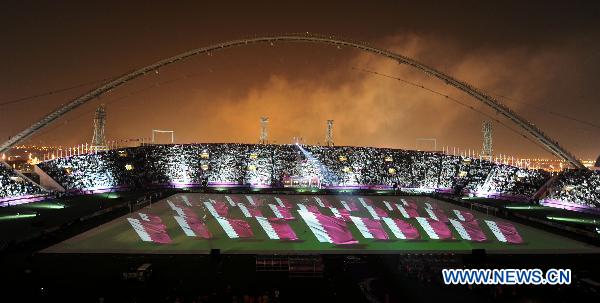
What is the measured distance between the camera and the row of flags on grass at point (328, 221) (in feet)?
74.6

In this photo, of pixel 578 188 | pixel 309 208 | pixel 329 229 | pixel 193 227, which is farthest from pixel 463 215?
pixel 193 227

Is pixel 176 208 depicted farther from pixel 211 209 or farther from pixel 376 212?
pixel 376 212

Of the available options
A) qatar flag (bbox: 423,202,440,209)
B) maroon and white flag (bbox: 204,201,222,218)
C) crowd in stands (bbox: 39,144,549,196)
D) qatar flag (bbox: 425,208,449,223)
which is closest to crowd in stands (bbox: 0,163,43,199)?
crowd in stands (bbox: 39,144,549,196)

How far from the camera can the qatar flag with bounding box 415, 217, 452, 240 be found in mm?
23109

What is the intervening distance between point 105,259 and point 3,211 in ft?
61.2

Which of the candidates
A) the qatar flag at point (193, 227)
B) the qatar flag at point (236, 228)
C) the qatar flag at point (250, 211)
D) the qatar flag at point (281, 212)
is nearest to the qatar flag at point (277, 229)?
the qatar flag at point (236, 228)

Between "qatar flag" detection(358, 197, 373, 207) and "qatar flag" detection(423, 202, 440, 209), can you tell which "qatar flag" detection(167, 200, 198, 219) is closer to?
"qatar flag" detection(358, 197, 373, 207)

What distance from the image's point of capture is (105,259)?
58.5ft

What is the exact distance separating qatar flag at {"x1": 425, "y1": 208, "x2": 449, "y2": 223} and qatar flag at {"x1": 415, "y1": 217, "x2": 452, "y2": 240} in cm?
122

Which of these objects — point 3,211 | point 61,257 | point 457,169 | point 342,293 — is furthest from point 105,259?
point 457,169

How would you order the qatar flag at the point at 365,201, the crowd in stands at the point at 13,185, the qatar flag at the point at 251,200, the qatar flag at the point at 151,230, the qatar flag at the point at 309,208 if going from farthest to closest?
the crowd in stands at the point at 13,185 < the qatar flag at the point at 365,201 < the qatar flag at the point at 251,200 < the qatar flag at the point at 309,208 < the qatar flag at the point at 151,230

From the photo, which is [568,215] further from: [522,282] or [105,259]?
[105,259]

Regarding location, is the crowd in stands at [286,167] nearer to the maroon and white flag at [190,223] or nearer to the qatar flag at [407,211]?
the qatar flag at [407,211]

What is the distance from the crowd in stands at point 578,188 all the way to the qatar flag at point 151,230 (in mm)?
34865
